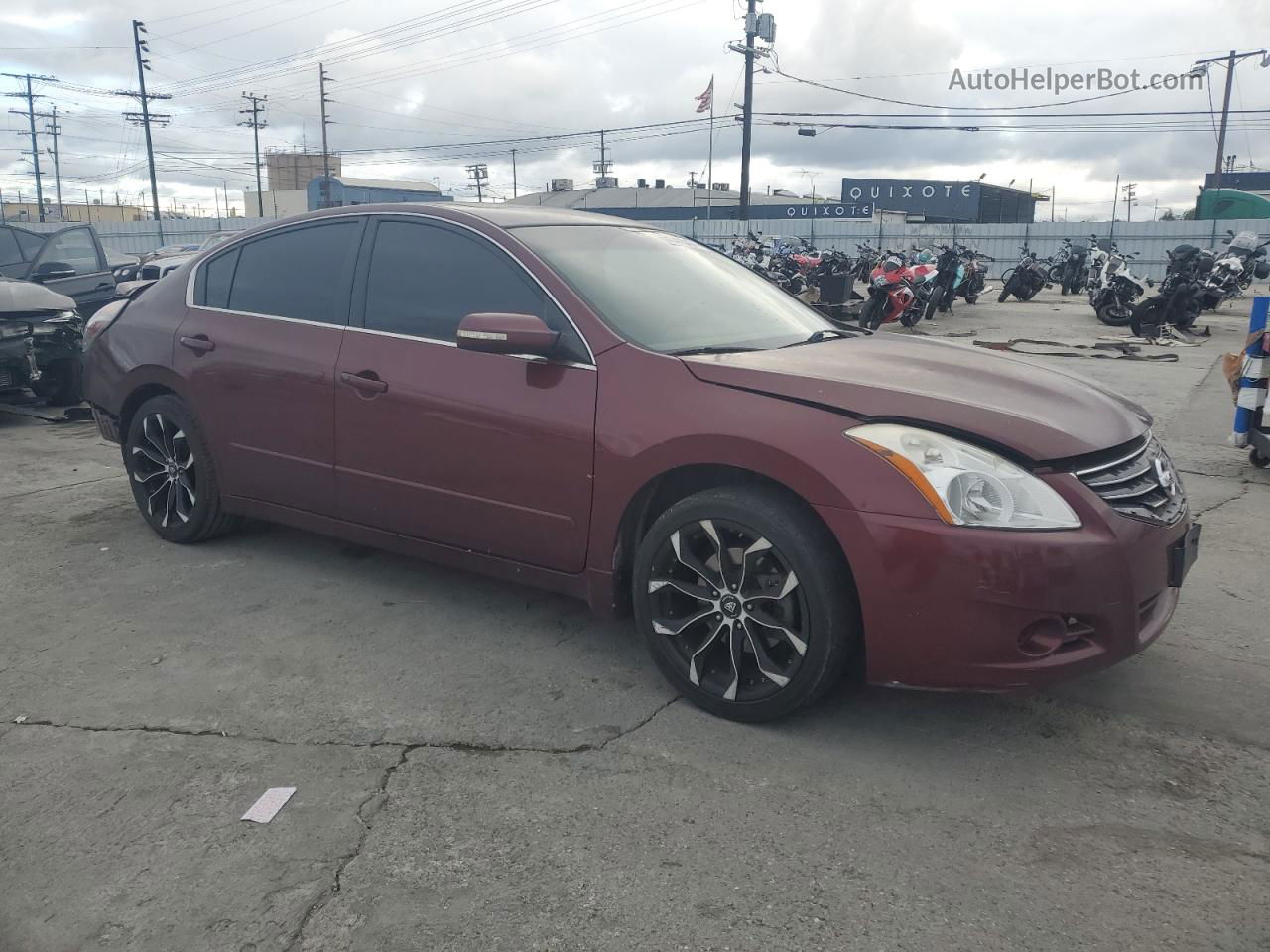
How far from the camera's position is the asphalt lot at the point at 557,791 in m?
2.27

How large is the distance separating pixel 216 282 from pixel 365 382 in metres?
1.32

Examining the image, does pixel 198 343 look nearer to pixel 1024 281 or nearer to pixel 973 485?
pixel 973 485

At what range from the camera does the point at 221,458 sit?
15.1 ft

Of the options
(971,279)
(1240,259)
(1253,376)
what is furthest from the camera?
(971,279)

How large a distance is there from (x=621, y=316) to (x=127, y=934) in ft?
7.59

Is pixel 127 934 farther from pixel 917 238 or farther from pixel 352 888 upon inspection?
pixel 917 238

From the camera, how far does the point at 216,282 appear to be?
15.5 ft

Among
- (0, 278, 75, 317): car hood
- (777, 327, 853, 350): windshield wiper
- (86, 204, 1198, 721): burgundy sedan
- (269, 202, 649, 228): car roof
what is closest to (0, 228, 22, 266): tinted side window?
(0, 278, 75, 317): car hood

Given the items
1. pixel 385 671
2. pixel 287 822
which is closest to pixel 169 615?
pixel 385 671

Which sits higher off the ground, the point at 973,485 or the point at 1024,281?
the point at 1024,281

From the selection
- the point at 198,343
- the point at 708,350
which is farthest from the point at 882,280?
the point at 708,350

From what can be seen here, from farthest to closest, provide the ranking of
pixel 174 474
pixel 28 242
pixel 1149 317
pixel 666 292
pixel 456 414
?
pixel 1149 317, pixel 28 242, pixel 174 474, pixel 666 292, pixel 456 414

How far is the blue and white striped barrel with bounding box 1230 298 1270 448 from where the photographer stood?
6578 millimetres

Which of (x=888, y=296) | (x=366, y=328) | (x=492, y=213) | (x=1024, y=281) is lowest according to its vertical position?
(x=888, y=296)
